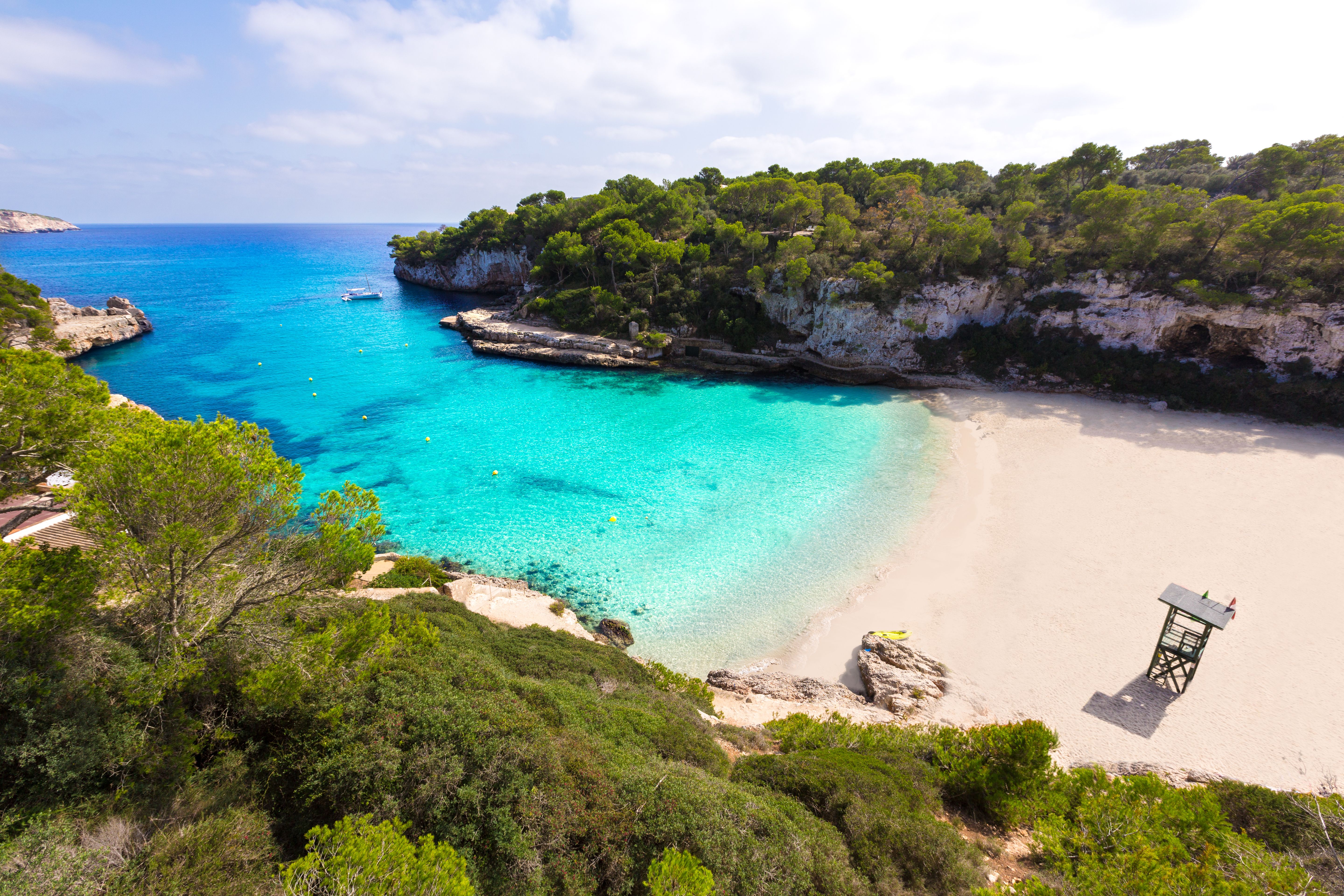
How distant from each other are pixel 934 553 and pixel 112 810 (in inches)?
782

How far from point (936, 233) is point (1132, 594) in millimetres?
26399

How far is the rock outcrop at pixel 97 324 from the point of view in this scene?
120 feet

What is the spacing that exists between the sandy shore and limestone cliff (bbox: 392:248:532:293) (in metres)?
52.3

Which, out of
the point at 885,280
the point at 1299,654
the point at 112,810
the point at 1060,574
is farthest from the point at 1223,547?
the point at 112,810

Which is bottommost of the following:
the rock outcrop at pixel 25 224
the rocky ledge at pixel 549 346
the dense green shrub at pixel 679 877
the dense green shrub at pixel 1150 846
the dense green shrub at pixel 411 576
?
the dense green shrub at pixel 411 576

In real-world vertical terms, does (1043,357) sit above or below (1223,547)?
above

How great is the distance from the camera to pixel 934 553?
17.6 meters

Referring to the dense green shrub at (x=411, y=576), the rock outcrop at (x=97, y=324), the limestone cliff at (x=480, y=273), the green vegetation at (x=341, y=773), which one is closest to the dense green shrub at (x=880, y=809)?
the green vegetation at (x=341, y=773)

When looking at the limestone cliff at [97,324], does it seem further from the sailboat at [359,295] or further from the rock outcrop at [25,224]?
the rock outcrop at [25,224]

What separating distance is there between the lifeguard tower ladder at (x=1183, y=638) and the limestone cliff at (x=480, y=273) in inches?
2262

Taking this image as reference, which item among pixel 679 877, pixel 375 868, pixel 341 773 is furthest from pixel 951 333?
pixel 375 868

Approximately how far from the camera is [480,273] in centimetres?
6309

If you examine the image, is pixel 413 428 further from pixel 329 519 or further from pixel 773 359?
pixel 773 359

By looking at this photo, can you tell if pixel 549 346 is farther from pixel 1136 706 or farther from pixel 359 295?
pixel 1136 706
